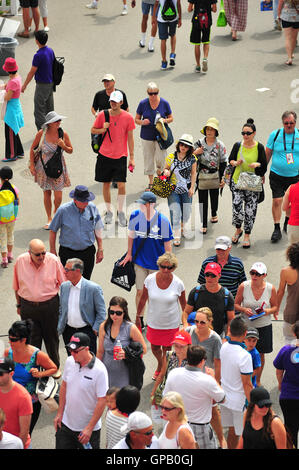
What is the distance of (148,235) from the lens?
9961mm

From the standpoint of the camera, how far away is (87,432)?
7.41m

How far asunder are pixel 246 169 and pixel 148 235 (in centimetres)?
252

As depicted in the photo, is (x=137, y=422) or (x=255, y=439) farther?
(x=255, y=439)

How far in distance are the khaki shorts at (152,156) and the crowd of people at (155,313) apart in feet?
0.12

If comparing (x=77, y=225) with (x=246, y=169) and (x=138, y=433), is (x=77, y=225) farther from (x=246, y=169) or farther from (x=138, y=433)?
(x=138, y=433)

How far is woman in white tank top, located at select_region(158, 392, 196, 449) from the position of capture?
6629mm

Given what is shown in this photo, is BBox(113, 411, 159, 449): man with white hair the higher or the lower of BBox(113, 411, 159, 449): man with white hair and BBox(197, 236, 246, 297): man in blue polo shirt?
the higher

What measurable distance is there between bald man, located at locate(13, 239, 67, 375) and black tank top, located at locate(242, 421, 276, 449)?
2.99m

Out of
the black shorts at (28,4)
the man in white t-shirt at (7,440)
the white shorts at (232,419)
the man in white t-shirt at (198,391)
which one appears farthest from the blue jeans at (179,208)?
the black shorts at (28,4)

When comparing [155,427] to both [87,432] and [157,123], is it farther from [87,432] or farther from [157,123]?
[157,123]

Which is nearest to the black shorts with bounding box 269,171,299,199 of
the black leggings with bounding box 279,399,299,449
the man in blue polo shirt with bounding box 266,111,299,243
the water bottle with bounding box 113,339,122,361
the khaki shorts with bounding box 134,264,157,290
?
the man in blue polo shirt with bounding box 266,111,299,243

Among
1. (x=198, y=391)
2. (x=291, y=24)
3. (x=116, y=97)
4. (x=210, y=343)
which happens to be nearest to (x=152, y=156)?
(x=116, y=97)

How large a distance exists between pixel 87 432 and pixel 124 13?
49.6ft

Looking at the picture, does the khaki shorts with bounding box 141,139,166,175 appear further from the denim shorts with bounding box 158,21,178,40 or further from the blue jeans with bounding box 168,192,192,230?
the denim shorts with bounding box 158,21,178,40
